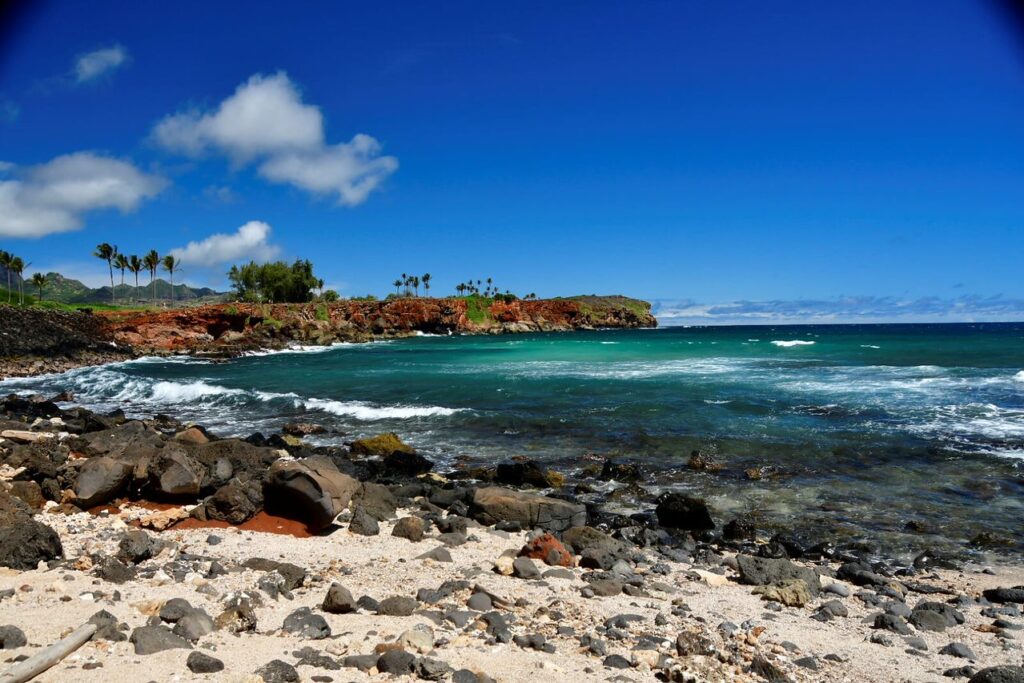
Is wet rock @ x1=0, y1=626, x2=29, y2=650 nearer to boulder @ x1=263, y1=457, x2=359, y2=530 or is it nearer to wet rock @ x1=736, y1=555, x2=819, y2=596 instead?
boulder @ x1=263, y1=457, x2=359, y2=530

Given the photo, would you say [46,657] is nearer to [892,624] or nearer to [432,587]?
[432,587]

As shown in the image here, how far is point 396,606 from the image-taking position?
6.76 m

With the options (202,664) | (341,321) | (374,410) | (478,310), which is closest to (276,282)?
(341,321)

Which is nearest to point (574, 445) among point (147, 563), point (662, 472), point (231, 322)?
point (662, 472)

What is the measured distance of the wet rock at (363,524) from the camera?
9898 mm

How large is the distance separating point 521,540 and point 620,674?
469 cm

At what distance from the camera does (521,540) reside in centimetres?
1019

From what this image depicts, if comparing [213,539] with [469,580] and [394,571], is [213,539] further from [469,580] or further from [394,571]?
[469,580]

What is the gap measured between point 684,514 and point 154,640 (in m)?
8.72

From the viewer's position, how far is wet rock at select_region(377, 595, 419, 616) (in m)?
6.71

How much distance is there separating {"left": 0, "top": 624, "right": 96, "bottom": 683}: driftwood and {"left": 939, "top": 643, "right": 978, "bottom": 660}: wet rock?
8532 millimetres

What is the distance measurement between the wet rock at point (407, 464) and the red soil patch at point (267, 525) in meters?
5.28

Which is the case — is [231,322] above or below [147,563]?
above

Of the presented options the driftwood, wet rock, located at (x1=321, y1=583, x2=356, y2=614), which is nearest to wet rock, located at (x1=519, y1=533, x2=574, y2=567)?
wet rock, located at (x1=321, y1=583, x2=356, y2=614)
